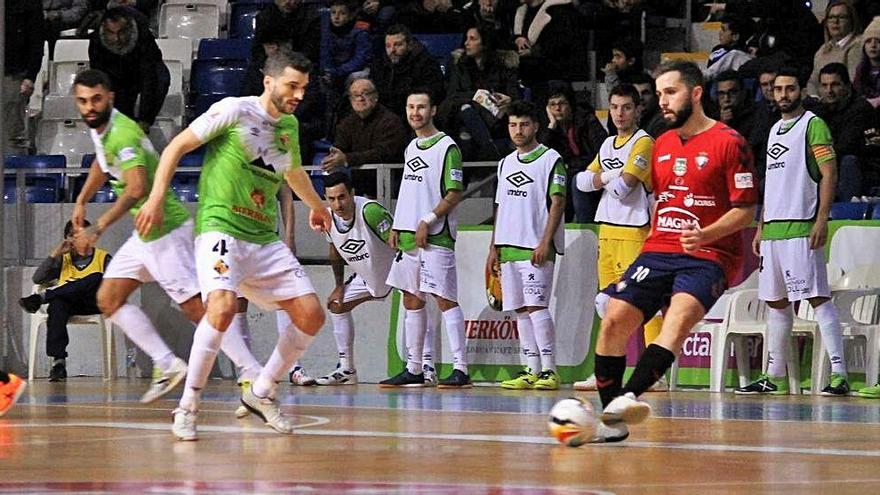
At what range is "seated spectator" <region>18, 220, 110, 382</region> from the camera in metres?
16.9

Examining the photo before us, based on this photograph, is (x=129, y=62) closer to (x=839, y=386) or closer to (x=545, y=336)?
(x=545, y=336)

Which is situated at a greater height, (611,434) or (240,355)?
(240,355)

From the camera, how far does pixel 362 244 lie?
1584 centimetres

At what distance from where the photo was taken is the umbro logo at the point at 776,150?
13.7 m

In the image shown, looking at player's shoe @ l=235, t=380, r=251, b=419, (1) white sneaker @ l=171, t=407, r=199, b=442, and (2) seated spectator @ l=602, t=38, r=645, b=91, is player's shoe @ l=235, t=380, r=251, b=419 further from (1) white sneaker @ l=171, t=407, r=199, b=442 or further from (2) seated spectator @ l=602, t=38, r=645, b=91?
(2) seated spectator @ l=602, t=38, r=645, b=91

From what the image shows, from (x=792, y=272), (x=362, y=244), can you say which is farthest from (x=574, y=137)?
(x=792, y=272)

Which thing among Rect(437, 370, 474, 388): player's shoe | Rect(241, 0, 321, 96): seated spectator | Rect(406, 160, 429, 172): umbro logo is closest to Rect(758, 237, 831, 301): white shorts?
Rect(437, 370, 474, 388): player's shoe

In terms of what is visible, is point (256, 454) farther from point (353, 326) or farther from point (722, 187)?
point (353, 326)

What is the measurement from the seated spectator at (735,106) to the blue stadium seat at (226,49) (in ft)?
22.3

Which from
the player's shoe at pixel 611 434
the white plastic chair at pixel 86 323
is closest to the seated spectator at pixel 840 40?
the white plastic chair at pixel 86 323

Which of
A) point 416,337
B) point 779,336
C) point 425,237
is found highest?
point 425,237

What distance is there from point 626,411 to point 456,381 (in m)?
6.78

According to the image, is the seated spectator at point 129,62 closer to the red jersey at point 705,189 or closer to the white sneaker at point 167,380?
the white sneaker at point 167,380

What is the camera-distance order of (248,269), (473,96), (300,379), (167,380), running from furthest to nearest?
1. (473,96)
2. (300,379)
3. (167,380)
4. (248,269)
